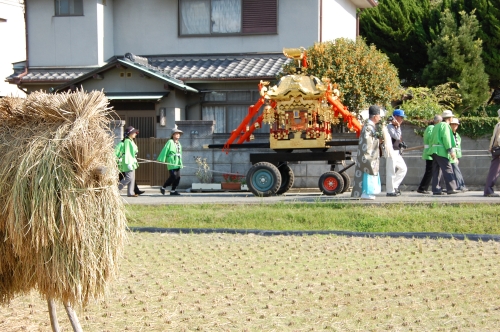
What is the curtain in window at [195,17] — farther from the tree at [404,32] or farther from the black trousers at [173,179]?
the black trousers at [173,179]

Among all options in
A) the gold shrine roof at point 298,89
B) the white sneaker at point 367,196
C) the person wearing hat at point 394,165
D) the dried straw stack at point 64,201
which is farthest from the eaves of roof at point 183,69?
the dried straw stack at point 64,201

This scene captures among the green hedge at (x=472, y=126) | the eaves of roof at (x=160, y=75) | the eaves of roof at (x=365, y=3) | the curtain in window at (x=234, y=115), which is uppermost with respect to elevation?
the eaves of roof at (x=365, y=3)

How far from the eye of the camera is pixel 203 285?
336 inches

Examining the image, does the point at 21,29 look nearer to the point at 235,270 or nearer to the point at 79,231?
the point at 235,270

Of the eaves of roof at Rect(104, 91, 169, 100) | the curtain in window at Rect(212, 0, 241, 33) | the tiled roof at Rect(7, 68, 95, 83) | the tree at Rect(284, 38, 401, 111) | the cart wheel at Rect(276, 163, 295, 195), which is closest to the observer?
the cart wheel at Rect(276, 163, 295, 195)

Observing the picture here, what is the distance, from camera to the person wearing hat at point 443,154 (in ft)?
52.7

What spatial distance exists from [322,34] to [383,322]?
19486 millimetres

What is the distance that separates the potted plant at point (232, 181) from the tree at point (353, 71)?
11.4ft

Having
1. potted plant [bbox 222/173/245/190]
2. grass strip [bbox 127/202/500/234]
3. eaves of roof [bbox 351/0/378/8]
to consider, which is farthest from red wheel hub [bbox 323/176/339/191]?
eaves of roof [bbox 351/0/378/8]

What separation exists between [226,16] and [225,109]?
308 centimetres

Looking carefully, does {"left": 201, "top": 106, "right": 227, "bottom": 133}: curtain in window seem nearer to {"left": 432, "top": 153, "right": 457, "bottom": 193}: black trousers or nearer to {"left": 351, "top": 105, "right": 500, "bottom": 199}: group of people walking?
{"left": 351, "top": 105, "right": 500, "bottom": 199}: group of people walking

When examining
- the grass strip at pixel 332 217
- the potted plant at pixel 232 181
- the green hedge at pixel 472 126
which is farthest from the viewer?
the potted plant at pixel 232 181

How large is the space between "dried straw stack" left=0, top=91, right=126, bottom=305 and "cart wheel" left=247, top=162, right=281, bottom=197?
1083 centimetres

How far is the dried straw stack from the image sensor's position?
5.73 meters
